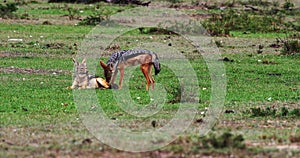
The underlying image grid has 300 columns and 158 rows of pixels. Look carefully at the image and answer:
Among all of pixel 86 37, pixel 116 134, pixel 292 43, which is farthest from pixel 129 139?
pixel 86 37

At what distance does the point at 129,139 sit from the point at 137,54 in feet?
17.0

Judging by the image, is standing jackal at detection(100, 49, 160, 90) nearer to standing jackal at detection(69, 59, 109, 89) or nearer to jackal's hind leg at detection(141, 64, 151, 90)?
jackal's hind leg at detection(141, 64, 151, 90)

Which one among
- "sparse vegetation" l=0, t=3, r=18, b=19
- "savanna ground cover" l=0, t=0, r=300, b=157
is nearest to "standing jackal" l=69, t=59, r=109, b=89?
"savanna ground cover" l=0, t=0, r=300, b=157

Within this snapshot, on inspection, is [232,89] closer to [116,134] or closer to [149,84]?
[149,84]

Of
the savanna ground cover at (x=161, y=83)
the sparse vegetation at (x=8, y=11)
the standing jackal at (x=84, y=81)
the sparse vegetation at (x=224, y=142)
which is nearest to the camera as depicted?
the sparse vegetation at (x=224, y=142)

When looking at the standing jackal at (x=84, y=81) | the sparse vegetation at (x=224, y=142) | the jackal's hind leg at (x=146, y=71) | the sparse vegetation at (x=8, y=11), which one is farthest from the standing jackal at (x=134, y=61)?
the sparse vegetation at (x=8, y=11)

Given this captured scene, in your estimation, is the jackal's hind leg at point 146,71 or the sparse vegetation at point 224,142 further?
the jackal's hind leg at point 146,71

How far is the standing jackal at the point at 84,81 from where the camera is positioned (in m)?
14.2

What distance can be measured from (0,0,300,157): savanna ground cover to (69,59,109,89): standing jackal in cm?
34

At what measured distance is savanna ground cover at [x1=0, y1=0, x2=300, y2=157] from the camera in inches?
347

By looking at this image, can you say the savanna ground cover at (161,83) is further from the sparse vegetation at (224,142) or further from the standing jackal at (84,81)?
the standing jackal at (84,81)

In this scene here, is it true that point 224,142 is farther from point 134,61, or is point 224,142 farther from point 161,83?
point 161,83

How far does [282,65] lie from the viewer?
18406mm

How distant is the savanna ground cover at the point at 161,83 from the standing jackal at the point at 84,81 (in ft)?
1.11
